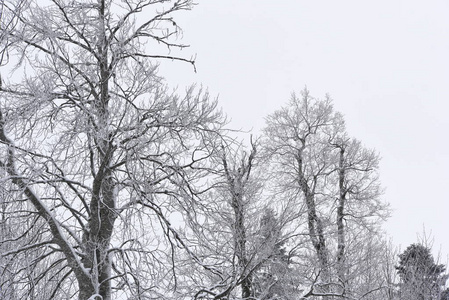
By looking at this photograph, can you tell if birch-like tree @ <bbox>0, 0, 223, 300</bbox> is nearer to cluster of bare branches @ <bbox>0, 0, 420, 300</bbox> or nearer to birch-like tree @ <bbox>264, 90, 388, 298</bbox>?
cluster of bare branches @ <bbox>0, 0, 420, 300</bbox>

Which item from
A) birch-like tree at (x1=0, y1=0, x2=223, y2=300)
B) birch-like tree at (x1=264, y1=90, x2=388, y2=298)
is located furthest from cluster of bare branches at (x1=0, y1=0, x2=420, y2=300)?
birch-like tree at (x1=264, y1=90, x2=388, y2=298)

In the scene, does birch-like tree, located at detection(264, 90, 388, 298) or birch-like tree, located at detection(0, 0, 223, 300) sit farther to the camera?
birch-like tree, located at detection(264, 90, 388, 298)

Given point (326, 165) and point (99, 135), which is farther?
point (326, 165)

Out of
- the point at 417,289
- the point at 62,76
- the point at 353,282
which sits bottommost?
the point at 417,289

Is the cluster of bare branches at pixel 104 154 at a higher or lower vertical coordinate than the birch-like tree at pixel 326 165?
lower

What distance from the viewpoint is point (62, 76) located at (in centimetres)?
696

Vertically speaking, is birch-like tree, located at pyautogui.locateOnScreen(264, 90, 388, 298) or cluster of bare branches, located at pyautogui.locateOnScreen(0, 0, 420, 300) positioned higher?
birch-like tree, located at pyautogui.locateOnScreen(264, 90, 388, 298)

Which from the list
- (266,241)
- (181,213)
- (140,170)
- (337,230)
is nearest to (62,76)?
(140,170)

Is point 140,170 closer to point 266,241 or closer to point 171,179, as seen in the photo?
point 171,179

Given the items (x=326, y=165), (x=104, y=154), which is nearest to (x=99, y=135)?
(x=104, y=154)

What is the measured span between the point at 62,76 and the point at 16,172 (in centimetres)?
135

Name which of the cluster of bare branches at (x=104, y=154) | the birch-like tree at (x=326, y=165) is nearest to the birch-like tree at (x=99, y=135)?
the cluster of bare branches at (x=104, y=154)

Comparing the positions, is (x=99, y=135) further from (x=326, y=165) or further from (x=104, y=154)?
(x=326, y=165)

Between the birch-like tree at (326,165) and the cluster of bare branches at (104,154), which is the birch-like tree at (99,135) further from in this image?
the birch-like tree at (326,165)
